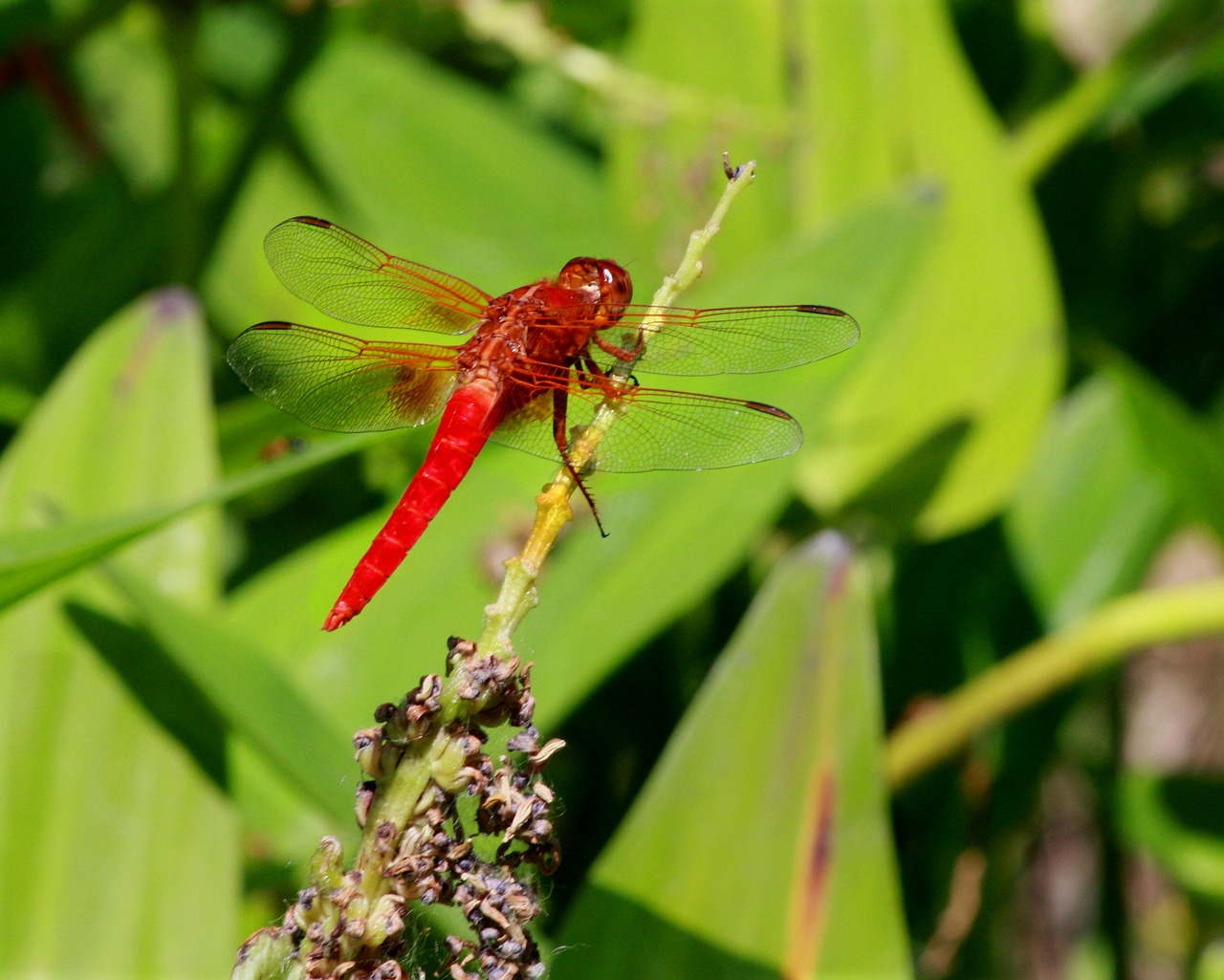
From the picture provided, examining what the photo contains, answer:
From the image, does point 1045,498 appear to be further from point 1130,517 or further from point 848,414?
point 848,414

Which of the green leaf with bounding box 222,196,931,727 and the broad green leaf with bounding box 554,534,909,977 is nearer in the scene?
the broad green leaf with bounding box 554,534,909,977

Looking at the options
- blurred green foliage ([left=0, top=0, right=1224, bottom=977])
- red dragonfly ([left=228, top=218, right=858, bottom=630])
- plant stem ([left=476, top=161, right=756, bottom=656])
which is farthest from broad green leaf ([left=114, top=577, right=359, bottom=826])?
plant stem ([left=476, top=161, right=756, bottom=656])

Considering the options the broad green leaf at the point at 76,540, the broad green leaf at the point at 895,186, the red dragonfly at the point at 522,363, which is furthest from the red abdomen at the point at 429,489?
the broad green leaf at the point at 895,186

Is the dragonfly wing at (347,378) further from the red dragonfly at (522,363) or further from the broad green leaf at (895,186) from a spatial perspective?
the broad green leaf at (895,186)

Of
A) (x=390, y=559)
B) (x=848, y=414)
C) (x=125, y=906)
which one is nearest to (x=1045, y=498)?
(x=848, y=414)

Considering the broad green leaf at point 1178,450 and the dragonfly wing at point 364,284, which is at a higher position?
the dragonfly wing at point 364,284

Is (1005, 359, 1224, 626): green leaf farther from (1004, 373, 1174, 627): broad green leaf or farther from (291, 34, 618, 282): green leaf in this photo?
(291, 34, 618, 282): green leaf
